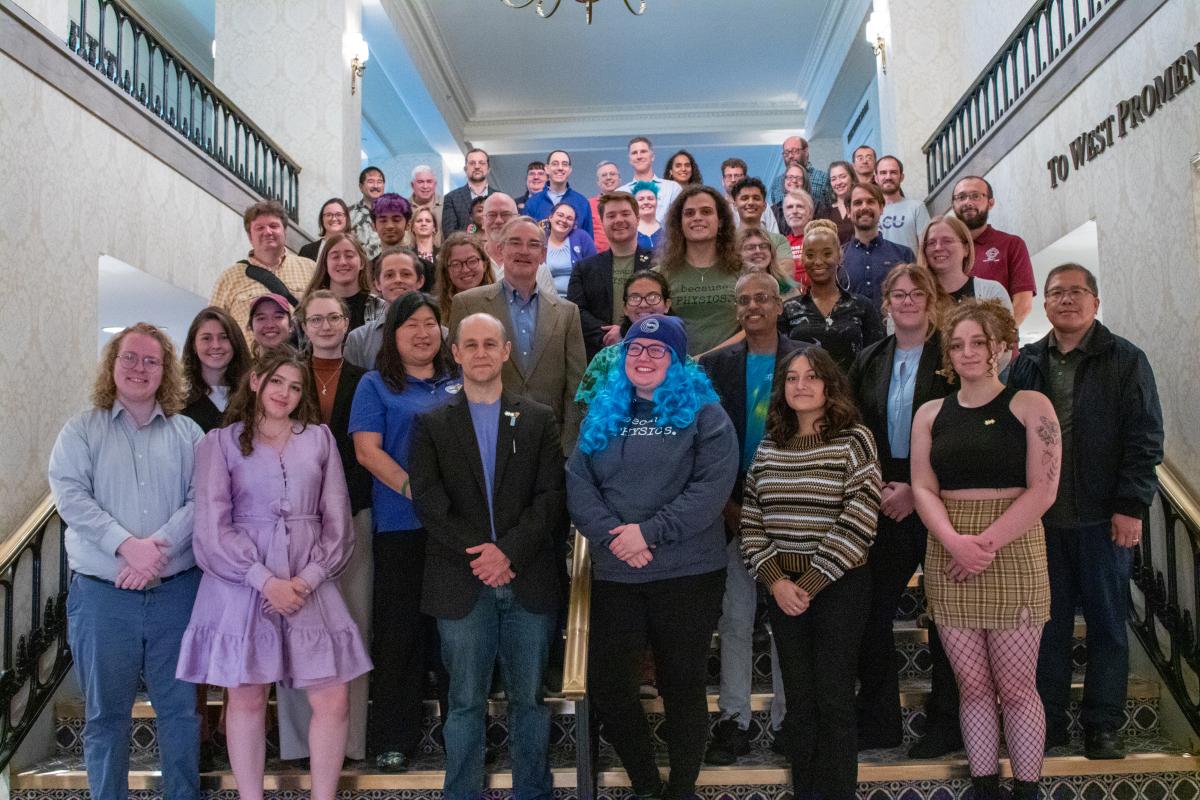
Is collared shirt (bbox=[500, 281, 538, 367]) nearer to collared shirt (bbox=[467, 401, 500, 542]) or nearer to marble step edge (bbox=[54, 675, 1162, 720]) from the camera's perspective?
collared shirt (bbox=[467, 401, 500, 542])

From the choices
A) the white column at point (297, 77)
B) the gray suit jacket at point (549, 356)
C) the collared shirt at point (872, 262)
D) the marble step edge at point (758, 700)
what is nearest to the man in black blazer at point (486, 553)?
the marble step edge at point (758, 700)

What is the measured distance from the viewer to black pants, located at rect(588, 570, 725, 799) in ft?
10.5

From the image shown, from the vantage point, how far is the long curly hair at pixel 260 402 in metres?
3.39

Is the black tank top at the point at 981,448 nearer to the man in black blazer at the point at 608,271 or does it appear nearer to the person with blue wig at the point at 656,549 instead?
the person with blue wig at the point at 656,549

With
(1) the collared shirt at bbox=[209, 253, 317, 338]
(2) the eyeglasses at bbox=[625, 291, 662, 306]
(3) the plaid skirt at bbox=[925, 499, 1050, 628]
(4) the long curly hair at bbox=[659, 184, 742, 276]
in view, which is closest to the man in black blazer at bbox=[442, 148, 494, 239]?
(1) the collared shirt at bbox=[209, 253, 317, 338]

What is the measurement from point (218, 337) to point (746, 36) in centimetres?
1001

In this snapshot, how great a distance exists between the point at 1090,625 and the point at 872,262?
2251mm

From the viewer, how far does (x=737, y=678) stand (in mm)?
3496

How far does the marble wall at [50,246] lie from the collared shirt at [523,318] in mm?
2057

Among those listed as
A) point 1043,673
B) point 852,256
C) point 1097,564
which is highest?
point 852,256

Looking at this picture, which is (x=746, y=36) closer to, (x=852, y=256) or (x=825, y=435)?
(x=852, y=256)

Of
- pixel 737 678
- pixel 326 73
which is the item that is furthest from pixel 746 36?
pixel 737 678

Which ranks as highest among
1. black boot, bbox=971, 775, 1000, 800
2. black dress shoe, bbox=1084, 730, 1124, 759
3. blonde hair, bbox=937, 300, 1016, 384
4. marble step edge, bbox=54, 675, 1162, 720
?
blonde hair, bbox=937, 300, 1016, 384

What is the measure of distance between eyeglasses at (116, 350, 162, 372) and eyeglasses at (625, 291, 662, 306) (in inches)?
70.1
